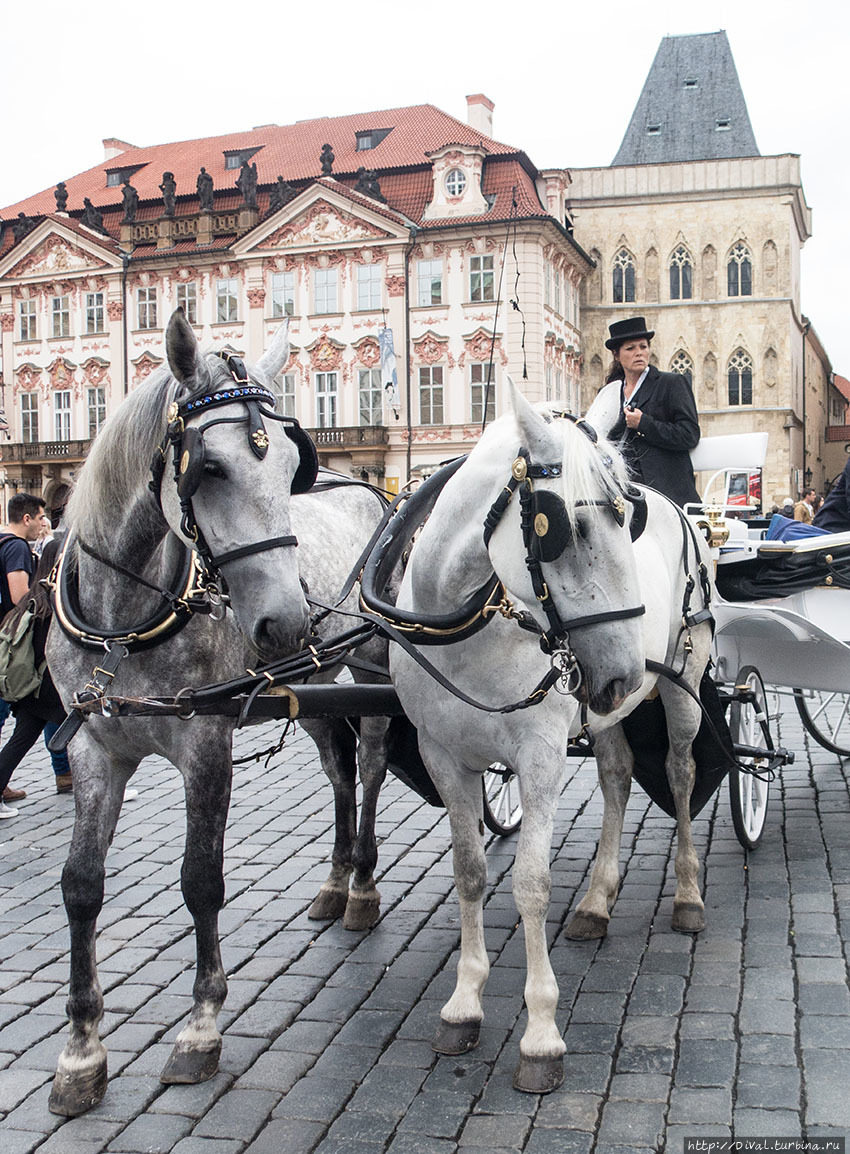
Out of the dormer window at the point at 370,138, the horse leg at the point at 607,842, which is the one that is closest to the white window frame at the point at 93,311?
the dormer window at the point at 370,138

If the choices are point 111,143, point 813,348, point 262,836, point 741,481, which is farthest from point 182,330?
point 813,348

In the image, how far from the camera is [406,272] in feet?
121

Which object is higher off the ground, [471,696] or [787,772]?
[471,696]

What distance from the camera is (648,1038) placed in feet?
11.5

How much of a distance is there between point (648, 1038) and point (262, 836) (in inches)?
113

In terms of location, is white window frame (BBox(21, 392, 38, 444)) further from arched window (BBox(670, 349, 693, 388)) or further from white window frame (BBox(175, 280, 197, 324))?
arched window (BBox(670, 349, 693, 388))

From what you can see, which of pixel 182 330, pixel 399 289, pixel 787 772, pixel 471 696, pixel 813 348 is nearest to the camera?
pixel 182 330

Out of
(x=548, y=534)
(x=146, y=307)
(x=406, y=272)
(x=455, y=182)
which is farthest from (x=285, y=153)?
(x=548, y=534)

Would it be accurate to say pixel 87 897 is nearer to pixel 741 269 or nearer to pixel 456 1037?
pixel 456 1037

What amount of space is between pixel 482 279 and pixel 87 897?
34946mm

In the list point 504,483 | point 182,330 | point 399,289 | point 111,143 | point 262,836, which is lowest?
point 262,836

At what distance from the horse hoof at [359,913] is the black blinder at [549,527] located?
88.1 inches

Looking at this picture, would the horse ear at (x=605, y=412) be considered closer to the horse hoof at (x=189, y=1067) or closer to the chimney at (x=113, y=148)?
the horse hoof at (x=189, y=1067)

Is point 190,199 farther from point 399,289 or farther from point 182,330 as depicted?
point 182,330
